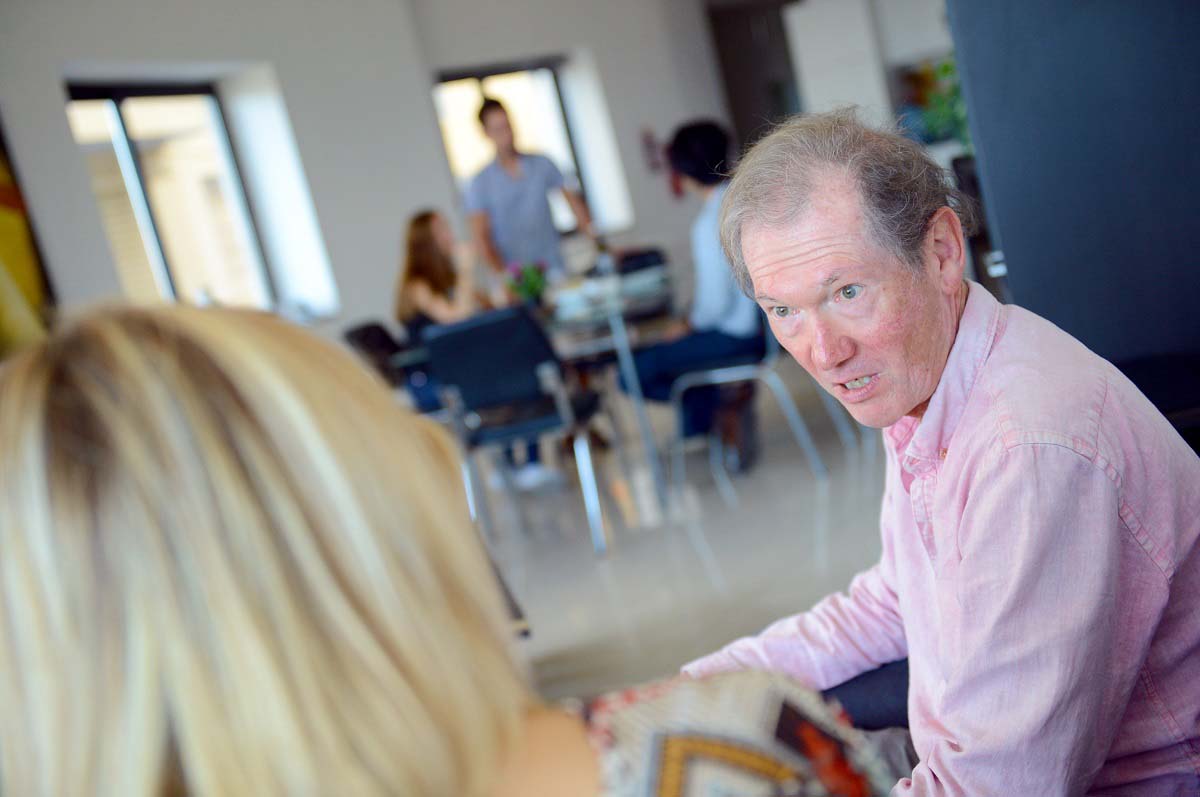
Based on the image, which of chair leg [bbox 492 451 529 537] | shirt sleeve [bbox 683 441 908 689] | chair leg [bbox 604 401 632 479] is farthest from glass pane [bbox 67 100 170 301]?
shirt sleeve [bbox 683 441 908 689]

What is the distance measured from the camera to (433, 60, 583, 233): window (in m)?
8.92

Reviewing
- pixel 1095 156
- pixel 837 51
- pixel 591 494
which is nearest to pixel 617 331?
pixel 591 494

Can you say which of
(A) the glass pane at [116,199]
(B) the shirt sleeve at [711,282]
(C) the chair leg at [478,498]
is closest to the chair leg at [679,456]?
(B) the shirt sleeve at [711,282]

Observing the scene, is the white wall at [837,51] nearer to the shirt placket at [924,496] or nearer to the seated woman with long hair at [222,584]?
the shirt placket at [924,496]

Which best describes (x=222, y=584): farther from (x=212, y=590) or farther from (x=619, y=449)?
(x=619, y=449)

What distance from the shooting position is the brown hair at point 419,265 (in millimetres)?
5359

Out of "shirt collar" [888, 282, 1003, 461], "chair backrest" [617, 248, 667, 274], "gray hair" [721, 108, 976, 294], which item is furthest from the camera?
"chair backrest" [617, 248, 667, 274]

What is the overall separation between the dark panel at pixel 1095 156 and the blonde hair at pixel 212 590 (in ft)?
5.93

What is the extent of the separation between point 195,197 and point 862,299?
6.41 metres

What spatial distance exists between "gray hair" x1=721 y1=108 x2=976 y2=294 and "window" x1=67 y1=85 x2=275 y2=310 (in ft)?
16.5

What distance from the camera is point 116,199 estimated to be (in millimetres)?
6363

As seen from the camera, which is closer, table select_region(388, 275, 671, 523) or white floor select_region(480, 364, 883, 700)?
white floor select_region(480, 364, 883, 700)

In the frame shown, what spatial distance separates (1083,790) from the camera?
1.05 metres

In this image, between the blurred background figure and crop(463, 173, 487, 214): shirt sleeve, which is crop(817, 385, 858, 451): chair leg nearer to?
the blurred background figure
